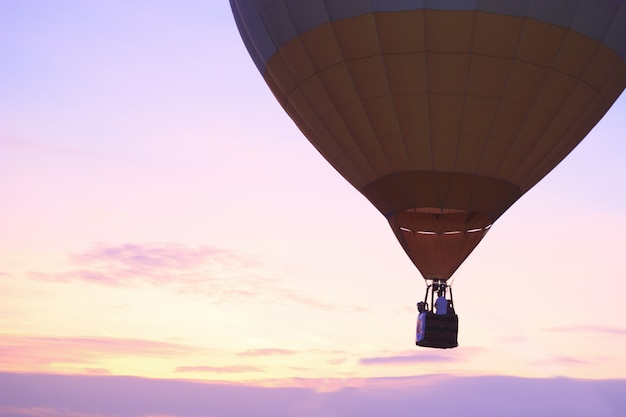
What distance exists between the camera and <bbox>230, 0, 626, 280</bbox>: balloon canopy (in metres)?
22.4

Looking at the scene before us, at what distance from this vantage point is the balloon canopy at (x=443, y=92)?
22.4 meters

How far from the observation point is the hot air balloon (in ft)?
73.5

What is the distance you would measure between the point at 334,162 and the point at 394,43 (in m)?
3.05

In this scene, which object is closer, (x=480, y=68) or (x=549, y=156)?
(x=480, y=68)

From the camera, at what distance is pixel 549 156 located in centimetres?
2416

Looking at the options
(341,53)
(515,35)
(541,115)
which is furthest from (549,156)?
(341,53)

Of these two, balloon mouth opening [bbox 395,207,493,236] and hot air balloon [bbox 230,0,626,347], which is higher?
hot air balloon [bbox 230,0,626,347]

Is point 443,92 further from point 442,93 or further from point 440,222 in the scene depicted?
point 440,222

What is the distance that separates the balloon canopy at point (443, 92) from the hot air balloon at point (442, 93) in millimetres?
23

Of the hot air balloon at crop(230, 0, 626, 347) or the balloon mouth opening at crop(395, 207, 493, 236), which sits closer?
the hot air balloon at crop(230, 0, 626, 347)

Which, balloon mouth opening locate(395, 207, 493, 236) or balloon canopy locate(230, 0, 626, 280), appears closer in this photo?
balloon canopy locate(230, 0, 626, 280)

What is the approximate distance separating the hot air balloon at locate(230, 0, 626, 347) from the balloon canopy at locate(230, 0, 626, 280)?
0.08 feet

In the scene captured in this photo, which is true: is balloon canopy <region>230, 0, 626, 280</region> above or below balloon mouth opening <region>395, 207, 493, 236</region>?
above

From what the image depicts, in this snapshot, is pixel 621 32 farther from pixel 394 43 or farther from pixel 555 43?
pixel 394 43
